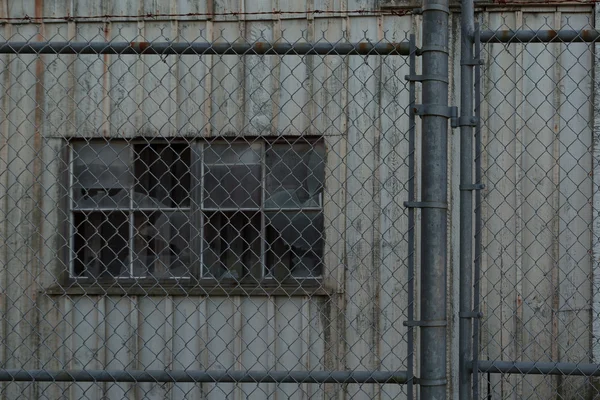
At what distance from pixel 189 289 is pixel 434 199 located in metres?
3.29

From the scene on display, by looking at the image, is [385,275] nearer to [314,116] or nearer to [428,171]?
[314,116]

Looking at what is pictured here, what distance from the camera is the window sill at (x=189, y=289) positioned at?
216 inches

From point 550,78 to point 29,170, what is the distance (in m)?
4.24

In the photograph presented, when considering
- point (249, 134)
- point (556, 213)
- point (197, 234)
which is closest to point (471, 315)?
point (556, 213)

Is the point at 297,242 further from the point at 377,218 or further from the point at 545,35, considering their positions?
the point at 545,35

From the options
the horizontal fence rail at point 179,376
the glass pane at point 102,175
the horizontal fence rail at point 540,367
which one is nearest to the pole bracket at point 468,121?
the horizontal fence rail at point 540,367

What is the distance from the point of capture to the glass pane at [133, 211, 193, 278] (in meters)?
5.73

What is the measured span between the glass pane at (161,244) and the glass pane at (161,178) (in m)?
0.11

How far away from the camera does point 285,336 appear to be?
→ 18.0 ft

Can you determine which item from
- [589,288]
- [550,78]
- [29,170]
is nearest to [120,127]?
[29,170]

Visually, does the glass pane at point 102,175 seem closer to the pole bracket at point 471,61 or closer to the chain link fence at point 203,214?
the chain link fence at point 203,214

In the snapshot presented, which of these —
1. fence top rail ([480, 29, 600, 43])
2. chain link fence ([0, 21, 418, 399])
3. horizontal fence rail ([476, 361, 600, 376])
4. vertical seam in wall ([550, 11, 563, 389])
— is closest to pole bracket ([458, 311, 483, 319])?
horizontal fence rail ([476, 361, 600, 376])

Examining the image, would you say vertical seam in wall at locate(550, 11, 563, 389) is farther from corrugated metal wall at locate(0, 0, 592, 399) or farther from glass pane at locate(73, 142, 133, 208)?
glass pane at locate(73, 142, 133, 208)

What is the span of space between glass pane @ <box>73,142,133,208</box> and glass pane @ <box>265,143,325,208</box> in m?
1.19
